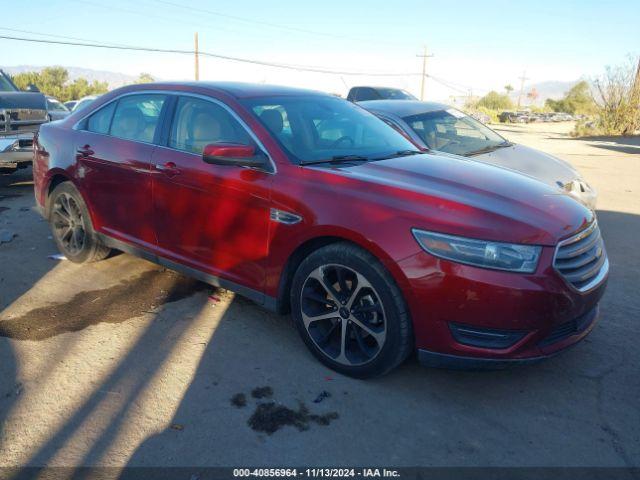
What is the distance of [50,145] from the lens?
5.03 m

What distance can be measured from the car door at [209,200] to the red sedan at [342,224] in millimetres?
11

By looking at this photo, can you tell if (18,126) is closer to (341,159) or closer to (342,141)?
(342,141)

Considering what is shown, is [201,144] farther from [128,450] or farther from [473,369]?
[473,369]

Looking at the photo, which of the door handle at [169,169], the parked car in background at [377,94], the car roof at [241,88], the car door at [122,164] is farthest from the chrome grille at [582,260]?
the parked car in background at [377,94]

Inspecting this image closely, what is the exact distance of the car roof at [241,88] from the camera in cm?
392

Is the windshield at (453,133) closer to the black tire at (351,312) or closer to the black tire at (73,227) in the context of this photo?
the black tire at (351,312)

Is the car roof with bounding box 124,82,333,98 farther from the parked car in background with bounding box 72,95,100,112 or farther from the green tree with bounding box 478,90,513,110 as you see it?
the green tree with bounding box 478,90,513,110

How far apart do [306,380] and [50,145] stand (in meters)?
3.55

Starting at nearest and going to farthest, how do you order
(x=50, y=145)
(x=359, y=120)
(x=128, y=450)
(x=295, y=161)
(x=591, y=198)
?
(x=128, y=450), (x=295, y=161), (x=359, y=120), (x=50, y=145), (x=591, y=198)

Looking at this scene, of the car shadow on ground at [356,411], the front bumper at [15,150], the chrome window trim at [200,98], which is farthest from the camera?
the front bumper at [15,150]

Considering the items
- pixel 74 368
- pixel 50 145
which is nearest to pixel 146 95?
pixel 50 145

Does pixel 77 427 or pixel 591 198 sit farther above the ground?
pixel 591 198

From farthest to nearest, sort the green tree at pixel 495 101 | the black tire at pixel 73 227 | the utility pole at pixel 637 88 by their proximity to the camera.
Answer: the green tree at pixel 495 101, the utility pole at pixel 637 88, the black tire at pixel 73 227

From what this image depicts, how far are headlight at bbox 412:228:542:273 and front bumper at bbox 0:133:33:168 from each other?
8217 millimetres
